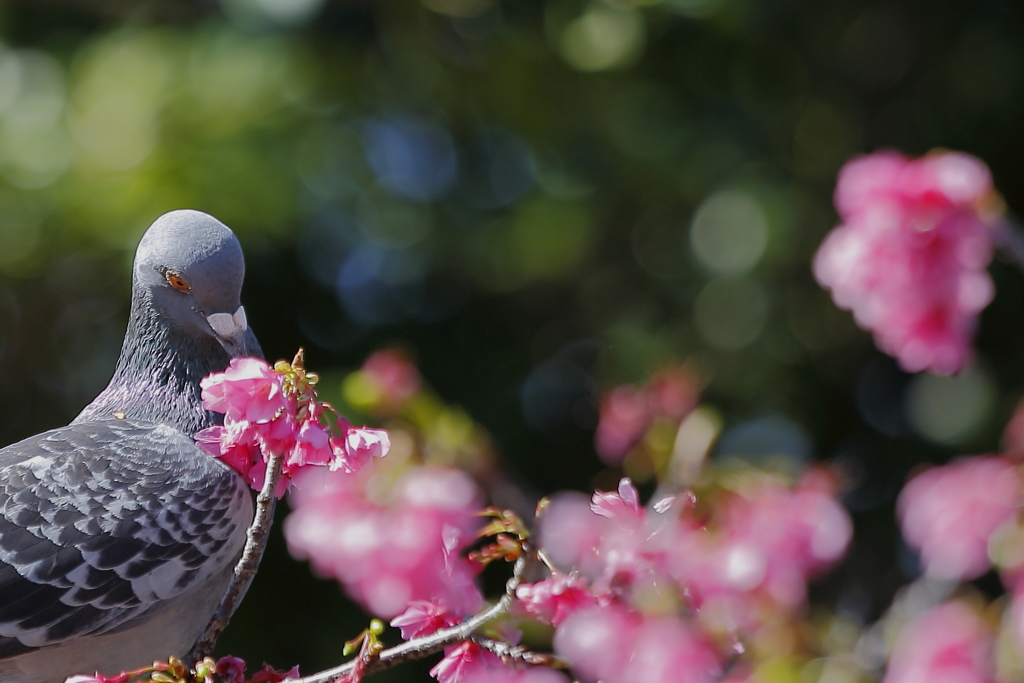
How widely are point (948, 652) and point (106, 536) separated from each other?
1.38 metres

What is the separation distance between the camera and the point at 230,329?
1.81m

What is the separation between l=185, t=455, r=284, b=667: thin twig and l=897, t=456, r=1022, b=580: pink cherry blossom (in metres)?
1.52

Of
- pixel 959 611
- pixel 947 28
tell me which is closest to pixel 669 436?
pixel 959 611

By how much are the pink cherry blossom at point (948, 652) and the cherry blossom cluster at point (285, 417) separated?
99 centimetres

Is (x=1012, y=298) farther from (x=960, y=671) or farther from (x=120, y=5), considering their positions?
(x=120, y=5)

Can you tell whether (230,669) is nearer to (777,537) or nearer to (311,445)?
(311,445)

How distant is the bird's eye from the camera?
182 cm

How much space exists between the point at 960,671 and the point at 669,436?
697 millimetres

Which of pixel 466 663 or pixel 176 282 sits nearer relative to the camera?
pixel 466 663

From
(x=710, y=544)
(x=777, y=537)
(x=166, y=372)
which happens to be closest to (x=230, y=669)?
(x=166, y=372)

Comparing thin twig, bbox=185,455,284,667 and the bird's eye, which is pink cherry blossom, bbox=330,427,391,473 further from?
the bird's eye

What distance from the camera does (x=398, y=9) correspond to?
4.95 meters

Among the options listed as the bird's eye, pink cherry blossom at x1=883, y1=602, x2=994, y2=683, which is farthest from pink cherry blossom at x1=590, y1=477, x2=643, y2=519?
the bird's eye

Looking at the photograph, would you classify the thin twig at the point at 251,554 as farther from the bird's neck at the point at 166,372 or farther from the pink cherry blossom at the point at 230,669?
the bird's neck at the point at 166,372
